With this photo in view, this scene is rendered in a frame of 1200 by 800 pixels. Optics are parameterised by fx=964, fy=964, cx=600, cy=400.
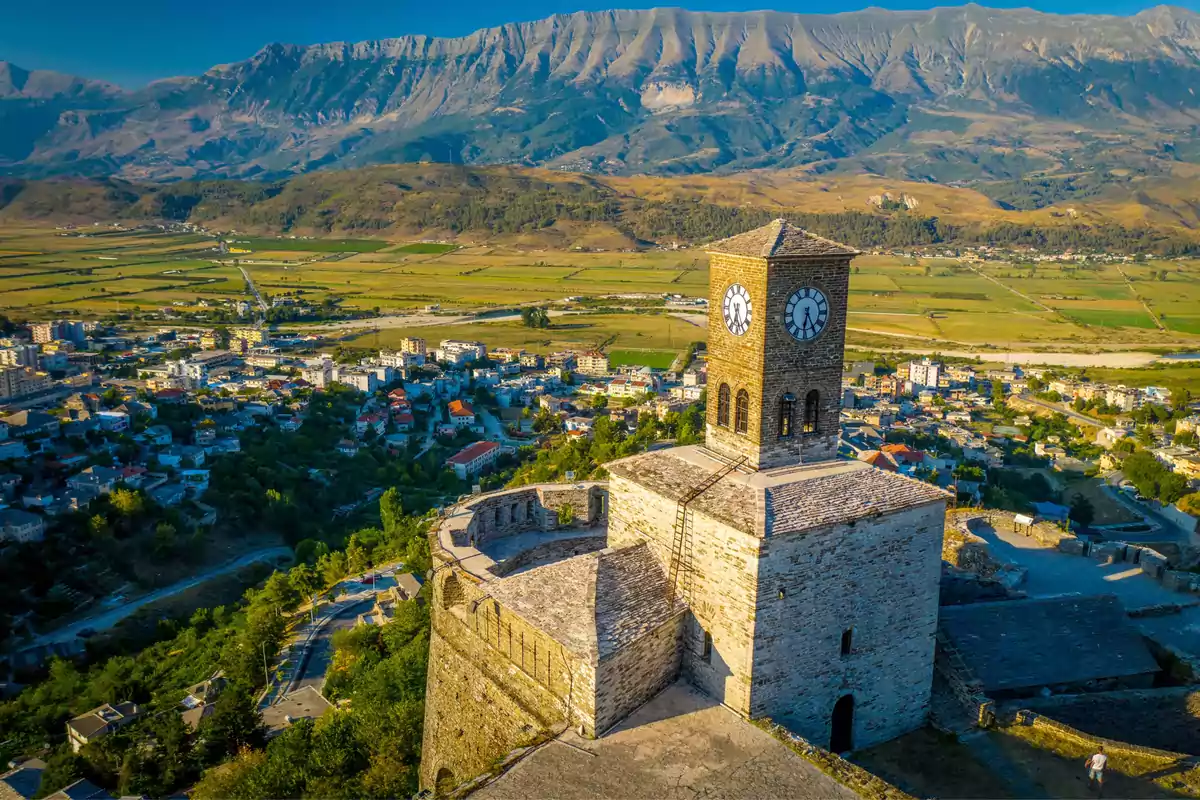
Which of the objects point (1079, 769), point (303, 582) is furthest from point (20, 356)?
point (1079, 769)

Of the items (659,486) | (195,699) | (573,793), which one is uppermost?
(659,486)

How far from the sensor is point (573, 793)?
1312 cm

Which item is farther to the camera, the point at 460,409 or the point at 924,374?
the point at 924,374

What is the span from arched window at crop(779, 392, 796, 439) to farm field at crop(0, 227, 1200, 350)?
3649 inches

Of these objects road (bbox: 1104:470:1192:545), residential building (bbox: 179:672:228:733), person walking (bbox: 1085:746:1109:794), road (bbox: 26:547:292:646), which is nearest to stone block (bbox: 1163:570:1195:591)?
person walking (bbox: 1085:746:1109:794)

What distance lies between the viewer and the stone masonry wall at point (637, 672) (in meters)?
14.3

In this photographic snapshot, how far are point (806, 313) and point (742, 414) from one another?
200 centimetres

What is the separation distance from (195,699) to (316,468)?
113 feet

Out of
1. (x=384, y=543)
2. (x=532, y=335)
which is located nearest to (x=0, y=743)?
(x=384, y=543)

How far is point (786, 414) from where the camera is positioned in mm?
16203

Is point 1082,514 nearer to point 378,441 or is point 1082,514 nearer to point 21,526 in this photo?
point 378,441

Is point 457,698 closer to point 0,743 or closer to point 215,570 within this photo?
point 0,743

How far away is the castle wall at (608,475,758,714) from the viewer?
14578 mm

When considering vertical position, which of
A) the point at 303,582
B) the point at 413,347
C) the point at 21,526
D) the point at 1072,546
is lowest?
the point at 21,526
